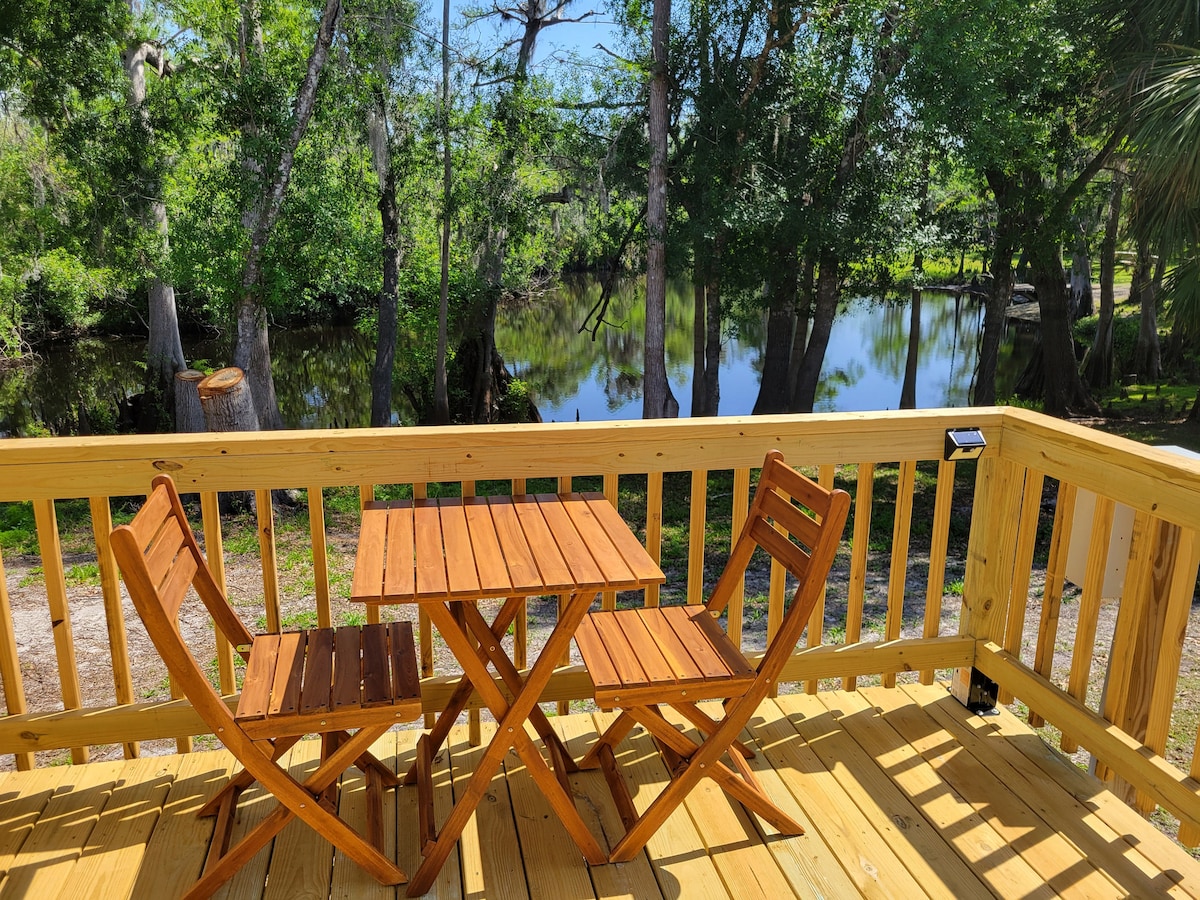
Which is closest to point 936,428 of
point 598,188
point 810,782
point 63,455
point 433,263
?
point 810,782

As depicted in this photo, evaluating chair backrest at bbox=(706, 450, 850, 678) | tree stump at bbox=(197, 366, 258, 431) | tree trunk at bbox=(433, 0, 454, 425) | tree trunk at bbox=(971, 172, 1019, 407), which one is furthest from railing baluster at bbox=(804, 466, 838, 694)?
tree trunk at bbox=(433, 0, 454, 425)

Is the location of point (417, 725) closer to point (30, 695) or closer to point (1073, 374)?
point (30, 695)

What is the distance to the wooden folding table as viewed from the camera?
6.49ft

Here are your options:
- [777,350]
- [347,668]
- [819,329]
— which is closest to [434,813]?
[347,668]

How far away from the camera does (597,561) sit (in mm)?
2119

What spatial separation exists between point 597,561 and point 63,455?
148cm

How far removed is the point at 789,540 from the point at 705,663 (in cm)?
37

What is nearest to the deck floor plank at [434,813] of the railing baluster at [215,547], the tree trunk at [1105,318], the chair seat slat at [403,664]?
the chair seat slat at [403,664]

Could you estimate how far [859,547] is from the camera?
2893 millimetres

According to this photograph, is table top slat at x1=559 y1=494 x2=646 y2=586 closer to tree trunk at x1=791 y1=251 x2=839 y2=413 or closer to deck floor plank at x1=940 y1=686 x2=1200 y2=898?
deck floor plank at x1=940 y1=686 x2=1200 y2=898

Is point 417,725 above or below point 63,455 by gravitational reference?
below

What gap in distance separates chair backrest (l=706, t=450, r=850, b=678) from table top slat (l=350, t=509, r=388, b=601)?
93cm

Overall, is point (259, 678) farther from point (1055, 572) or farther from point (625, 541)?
point (1055, 572)

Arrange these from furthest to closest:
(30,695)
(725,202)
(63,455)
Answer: (725,202)
(30,695)
(63,455)
